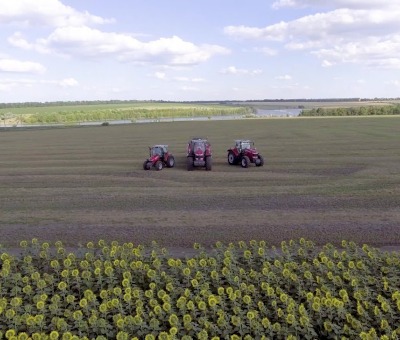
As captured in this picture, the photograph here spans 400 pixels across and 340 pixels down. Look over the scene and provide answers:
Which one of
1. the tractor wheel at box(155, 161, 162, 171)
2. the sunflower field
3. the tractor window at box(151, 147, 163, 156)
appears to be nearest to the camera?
the sunflower field

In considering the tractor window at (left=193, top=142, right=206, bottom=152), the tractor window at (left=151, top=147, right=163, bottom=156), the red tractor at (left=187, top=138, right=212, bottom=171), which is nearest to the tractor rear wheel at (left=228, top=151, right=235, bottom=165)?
→ the red tractor at (left=187, top=138, right=212, bottom=171)

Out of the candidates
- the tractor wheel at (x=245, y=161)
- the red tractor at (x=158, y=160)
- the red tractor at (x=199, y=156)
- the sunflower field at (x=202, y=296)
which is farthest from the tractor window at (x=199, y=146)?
the sunflower field at (x=202, y=296)

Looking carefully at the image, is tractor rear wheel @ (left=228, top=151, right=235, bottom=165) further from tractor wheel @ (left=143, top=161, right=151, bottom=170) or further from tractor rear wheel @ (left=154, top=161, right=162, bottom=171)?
tractor wheel @ (left=143, top=161, right=151, bottom=170)

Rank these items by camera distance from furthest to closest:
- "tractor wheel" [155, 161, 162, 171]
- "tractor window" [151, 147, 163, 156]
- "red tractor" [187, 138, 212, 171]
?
1. "tractor window" [151, 147, 163, 156]
2. "tractor wheel" [155, 161, 162, 171]
3. "red tractor" [187, 138, 212, 171]

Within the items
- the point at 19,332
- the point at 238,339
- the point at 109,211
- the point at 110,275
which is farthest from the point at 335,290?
the point at 109,211

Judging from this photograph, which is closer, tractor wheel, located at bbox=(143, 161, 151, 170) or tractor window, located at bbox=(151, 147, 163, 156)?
tractor wheel, located at bbox=(143, 161, 151, 170)

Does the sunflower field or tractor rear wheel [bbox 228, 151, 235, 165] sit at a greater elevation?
tractor rear wheel [bbox 228, 151, 235, 165]

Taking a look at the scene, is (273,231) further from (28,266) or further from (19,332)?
(19,332)
